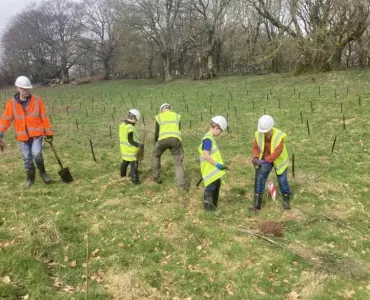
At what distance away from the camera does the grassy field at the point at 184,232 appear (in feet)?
15.5

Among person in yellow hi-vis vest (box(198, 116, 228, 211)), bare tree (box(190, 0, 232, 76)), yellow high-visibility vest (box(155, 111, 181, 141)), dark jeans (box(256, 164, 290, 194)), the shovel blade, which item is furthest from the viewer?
bare tree (box(190, 0, 232, 76))

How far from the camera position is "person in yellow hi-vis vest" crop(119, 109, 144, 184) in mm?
7578

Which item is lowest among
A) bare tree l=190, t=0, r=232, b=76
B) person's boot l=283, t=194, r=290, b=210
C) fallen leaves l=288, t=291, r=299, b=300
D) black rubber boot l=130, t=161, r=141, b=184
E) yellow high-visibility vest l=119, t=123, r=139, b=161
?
fallen leaves l=288, t=291, r=299, b=300

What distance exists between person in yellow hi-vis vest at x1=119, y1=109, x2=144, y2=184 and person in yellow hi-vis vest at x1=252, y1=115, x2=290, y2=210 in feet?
8.82

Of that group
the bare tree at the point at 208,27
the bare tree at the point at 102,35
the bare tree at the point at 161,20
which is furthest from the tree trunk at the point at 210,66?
the bare tree at the point at 102,35

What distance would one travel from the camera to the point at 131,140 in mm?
7617

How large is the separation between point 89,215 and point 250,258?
305 centimetres

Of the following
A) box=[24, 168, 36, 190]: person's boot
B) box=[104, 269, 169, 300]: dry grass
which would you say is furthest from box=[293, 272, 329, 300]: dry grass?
box=[24, 168, 36, 190]: person's boot

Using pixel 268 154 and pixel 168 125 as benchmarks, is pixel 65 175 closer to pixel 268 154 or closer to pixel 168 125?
pixel 168 125

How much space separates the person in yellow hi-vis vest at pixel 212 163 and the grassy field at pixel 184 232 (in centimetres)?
33

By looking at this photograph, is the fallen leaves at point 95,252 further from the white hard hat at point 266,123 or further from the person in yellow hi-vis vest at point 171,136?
the white hard hat at point 266,123

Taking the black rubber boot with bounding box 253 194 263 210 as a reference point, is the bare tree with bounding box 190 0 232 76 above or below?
above

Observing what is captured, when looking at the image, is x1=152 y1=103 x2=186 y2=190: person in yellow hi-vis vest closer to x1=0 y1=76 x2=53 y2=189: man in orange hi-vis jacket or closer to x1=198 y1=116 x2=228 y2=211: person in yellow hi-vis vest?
x1=198 y1=116 x2=228 y2=211: person in yellow hi-vis vest

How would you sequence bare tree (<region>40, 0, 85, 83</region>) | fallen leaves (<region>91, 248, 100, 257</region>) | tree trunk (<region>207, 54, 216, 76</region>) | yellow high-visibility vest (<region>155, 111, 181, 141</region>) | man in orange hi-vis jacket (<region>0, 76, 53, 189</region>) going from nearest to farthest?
fallen leaves (<region>91, 248, 100, 257</region>)
man in orange hi-vis jacket (<region>0, 76, 53, 189</region>)
yellow high-visibility vest (<region>155, 111, 181, 141</region>)
tree trunk (<region>207, 54, 216, 76</region>)
bare tree (<region>40, 0, 85, 83</region>)
